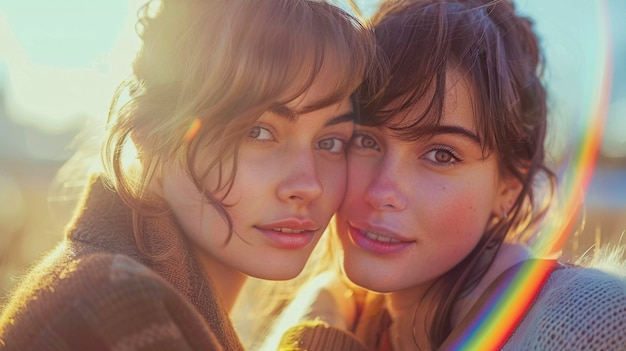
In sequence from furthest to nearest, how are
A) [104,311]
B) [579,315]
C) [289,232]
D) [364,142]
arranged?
[364,142] → [289,232] → [579,315] → [104,311]

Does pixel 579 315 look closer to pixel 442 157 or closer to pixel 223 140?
pixel 442 157

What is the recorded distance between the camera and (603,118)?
384cm

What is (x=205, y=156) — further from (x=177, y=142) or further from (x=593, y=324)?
(x=593, y=324)

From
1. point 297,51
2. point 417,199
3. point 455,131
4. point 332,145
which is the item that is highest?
point 297,51

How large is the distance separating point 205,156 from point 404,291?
3.64 feet

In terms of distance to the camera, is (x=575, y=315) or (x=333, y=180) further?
(x=333, y=180)

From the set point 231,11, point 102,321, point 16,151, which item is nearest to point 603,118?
point 231,11

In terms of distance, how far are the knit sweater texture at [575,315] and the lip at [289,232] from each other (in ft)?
2.35

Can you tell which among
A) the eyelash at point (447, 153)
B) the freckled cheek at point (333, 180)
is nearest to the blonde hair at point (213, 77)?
the freckled cheek at point (333, 180)

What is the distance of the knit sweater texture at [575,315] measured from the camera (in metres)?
1.55

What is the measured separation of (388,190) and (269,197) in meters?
0.46

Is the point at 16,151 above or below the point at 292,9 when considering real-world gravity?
below

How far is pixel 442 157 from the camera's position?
7.71 feet

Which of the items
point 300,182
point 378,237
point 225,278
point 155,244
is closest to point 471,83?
point 378,237
